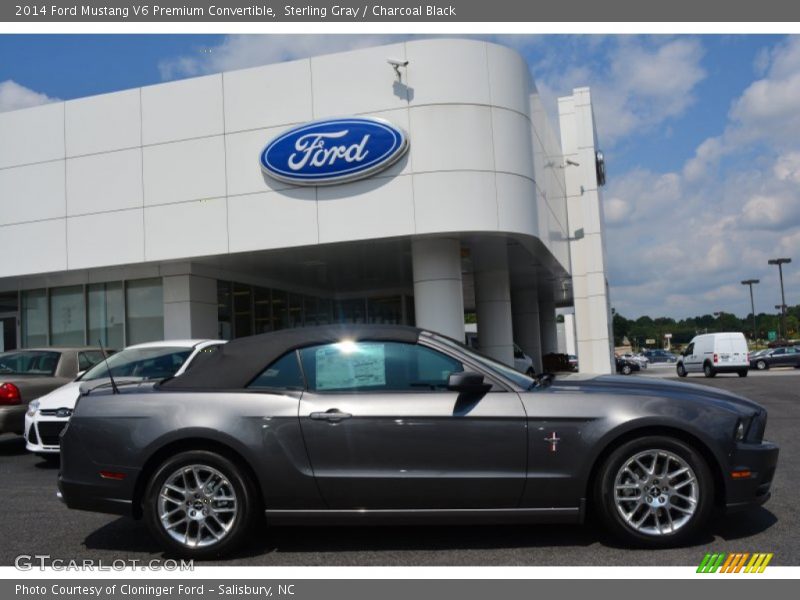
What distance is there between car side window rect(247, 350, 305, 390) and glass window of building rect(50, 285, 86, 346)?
14464mm

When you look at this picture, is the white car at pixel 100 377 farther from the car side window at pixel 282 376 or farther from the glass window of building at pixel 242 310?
the glass window of building at pixel 242 310

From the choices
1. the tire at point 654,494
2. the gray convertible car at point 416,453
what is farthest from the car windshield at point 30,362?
the tire at point 654,494

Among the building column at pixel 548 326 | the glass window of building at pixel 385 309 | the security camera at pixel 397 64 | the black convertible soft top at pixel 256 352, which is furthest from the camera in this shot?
the building column at pixel 548 326

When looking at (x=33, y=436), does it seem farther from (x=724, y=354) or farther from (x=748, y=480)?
(x=724, y=354)

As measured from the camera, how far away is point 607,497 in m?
4.75

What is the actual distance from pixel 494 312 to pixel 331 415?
15556 mm

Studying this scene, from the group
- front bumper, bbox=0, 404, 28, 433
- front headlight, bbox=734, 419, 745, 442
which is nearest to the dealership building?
front bumper, bbox=0, 404, 28, 433

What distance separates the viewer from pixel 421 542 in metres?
5.11

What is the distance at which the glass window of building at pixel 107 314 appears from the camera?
17.6m

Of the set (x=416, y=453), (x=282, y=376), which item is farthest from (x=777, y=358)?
(x=282, y=376)

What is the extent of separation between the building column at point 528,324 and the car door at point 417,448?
24.4 meters

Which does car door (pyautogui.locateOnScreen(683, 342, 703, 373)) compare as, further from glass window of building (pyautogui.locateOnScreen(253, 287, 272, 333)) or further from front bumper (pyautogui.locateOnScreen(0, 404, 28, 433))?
front bumper (pyautogui.locateOnScreen(0, 404, 28, 433))

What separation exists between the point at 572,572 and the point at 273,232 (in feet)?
36.5

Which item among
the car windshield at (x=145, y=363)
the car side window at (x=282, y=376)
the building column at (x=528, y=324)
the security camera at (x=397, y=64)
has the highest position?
the security camera at (x=397, y=64)
